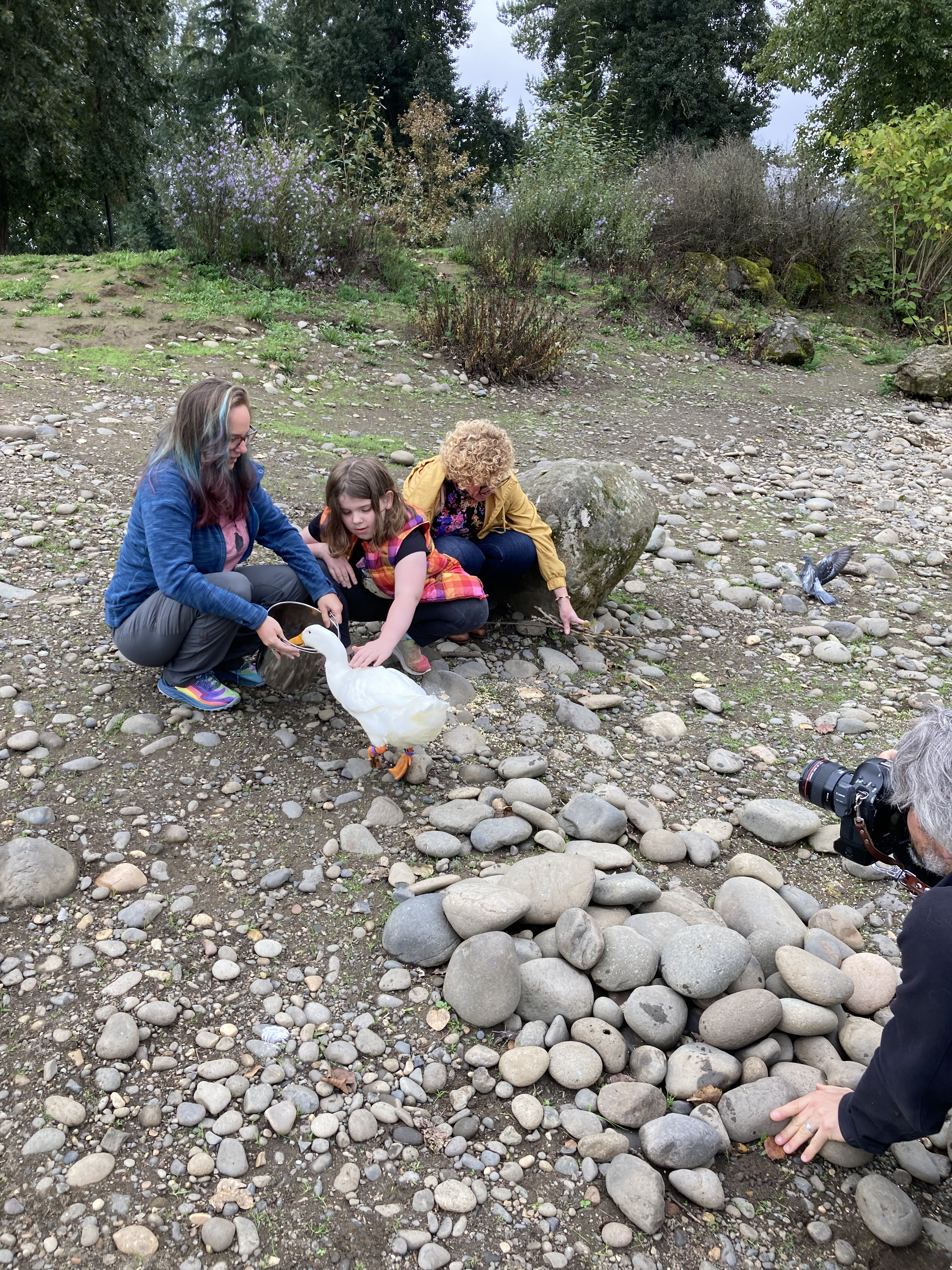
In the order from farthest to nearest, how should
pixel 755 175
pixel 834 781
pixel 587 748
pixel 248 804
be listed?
1. pixel 755 175
2. pixel 587 748
3. pixel 248 804
4. pixel 834 781

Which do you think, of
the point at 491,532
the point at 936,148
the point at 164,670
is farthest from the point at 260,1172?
the point at 936,148

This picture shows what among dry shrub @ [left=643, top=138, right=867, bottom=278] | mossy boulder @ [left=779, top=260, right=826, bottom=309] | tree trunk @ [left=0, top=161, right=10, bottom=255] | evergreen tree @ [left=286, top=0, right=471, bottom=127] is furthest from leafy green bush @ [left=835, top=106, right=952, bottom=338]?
evergreen tree @ [left=286, top=0, right=471, bottom=127]

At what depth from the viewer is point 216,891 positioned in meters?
2.43

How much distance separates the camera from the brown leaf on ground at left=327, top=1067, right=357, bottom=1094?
1.98m

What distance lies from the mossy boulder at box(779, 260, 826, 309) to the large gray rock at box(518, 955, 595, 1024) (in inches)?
436

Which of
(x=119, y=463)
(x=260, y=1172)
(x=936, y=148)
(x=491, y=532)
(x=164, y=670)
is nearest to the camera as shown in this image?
(x=260, y=1172)

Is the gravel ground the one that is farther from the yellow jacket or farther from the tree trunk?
the tree trunk

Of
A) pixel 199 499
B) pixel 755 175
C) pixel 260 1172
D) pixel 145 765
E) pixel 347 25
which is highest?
pixel 347 25

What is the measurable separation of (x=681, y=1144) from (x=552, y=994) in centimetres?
46

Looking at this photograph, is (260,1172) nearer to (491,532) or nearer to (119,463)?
(491,532)

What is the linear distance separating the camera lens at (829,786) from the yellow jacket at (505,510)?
185 centimetres

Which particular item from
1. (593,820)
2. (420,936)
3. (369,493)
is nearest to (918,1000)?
(420,936)

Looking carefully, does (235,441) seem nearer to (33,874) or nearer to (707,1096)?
(33,874)

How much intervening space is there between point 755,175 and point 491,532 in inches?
387
